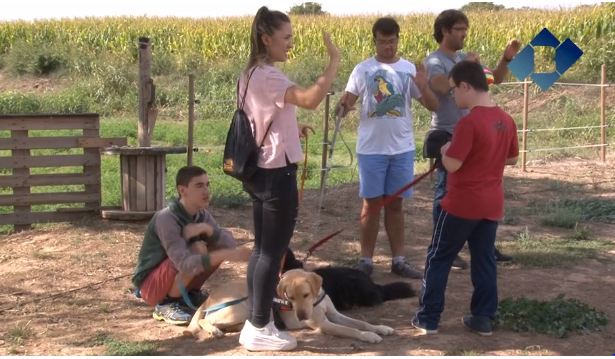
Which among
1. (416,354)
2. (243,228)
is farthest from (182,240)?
(243,228)

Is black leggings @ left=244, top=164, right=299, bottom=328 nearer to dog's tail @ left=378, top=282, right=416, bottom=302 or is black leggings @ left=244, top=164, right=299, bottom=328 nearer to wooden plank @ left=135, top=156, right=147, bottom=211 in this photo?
dog's tail @ left=378, top=282, right=416, bottom=302

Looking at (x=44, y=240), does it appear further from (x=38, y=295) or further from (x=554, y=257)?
(x=554, y=257)

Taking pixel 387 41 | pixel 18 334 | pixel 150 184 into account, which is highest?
pixel 387 41

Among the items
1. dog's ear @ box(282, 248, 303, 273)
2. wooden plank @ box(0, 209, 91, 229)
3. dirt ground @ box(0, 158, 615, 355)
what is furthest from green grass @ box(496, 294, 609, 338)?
wooden plank @ box(0, 209, 91, 229)

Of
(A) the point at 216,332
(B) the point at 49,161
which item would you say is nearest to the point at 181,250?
(A) the point at 216,332

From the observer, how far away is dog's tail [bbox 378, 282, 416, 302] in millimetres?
5820

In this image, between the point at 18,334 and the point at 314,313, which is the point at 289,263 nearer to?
the point at 314,313

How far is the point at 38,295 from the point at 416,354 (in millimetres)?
2936

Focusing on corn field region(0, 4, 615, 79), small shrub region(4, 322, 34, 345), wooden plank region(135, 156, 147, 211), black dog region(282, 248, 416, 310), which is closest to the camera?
small shrub region(4, 322, 34, 345)

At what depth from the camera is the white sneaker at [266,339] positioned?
15.1ft

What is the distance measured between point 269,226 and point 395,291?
166 cm

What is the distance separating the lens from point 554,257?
6906mm

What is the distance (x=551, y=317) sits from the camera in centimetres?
507

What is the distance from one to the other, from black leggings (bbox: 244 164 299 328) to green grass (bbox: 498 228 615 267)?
2901 millimetres
